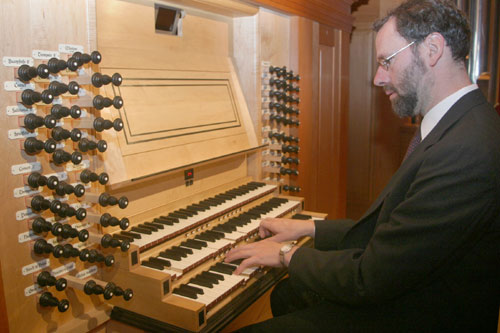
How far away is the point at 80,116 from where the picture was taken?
1.83 meters

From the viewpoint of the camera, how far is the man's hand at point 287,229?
7.16 ft

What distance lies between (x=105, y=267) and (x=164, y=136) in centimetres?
72

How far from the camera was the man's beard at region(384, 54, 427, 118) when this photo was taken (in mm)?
1687

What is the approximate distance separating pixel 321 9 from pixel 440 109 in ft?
8.05

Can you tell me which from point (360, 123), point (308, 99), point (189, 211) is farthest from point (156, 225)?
point (360, 123)

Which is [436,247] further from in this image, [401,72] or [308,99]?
[308,99]

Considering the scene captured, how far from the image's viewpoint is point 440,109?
1645 millimetres

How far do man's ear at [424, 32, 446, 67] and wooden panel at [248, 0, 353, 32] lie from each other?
146cm

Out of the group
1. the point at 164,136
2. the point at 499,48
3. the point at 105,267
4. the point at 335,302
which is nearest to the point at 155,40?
the point at 164,136

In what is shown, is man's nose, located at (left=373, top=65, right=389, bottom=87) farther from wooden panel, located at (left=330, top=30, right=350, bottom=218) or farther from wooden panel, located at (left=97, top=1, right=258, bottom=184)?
wooden panel, located at (left=330, top=30, right=350, bottom=218)

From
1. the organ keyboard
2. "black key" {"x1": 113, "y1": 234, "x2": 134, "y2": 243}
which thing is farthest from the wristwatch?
"black key" {"x1": 113, "y1": 234, "x2": 134, "y2": 243}

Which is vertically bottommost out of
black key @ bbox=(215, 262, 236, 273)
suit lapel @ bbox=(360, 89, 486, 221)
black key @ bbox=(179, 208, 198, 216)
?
black key @ bbox=(215, 262, 236, 273)

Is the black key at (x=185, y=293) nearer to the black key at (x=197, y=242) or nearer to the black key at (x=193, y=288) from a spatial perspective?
the black key at (x=193, y=288)

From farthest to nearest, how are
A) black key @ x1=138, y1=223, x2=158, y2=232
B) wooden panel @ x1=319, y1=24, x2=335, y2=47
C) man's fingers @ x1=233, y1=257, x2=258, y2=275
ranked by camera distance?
wooden panel @ x1=319, y1=24, x2=335, y2=47 < black key @ x1=138, y1=223, x2=158, y2=232 < man's fingers @ x1=233, y1=257, x2=258, y2=275
